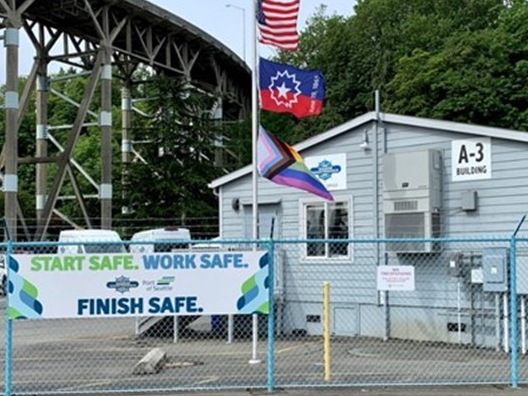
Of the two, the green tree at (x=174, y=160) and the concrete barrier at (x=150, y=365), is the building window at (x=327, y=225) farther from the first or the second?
the green tree at (x=174, y=160)

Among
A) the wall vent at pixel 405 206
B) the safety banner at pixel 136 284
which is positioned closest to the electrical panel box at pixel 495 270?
the wall vent at pixel 405 206

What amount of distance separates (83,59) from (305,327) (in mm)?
17404

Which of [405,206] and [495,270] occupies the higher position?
[405,206]

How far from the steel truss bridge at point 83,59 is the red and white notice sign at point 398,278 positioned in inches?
546

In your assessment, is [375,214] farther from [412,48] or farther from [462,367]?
[412,48]

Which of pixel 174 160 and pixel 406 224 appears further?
pixel 174 160

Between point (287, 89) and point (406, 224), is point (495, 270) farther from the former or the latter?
point (287, 89)

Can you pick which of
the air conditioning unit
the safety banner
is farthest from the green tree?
the safety banner

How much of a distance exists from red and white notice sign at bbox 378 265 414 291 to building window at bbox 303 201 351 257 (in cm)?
466

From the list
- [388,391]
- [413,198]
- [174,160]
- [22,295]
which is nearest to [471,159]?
[413,198]

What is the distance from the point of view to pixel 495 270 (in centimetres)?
1382

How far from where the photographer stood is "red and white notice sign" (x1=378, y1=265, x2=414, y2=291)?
37.1 ft

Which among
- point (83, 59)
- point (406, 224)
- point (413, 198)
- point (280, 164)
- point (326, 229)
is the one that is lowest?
point (326, 229)

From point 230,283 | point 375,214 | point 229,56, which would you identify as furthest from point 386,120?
point 229,56
